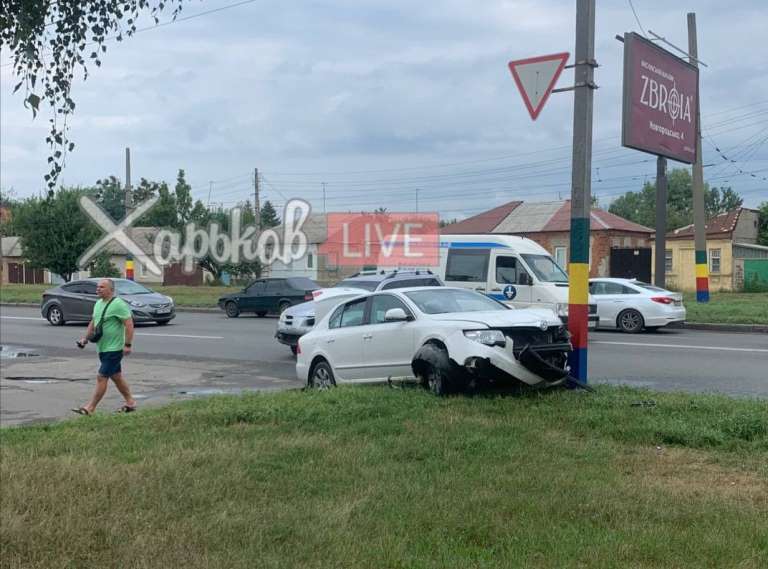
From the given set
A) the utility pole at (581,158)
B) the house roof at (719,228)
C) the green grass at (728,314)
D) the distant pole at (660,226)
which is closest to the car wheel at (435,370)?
the utility pole at (581,158)

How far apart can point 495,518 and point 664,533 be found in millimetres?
1020

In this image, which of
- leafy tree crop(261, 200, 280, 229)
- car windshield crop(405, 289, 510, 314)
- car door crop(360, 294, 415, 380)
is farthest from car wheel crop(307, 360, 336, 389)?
leafy tree crop(261, 200, 280, 229)

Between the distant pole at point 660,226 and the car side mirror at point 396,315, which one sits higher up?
the distant pole at point 660,226

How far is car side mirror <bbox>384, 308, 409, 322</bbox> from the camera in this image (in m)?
10.4

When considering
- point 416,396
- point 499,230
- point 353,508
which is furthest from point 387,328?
point 499,230

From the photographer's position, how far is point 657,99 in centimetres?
1303

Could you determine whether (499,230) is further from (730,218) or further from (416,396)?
(416,396)

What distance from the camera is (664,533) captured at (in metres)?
5.00

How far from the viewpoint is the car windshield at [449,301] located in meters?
10.8

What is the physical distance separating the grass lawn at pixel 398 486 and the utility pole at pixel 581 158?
1.60 m

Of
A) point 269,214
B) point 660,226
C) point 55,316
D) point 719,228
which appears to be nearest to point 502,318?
point 660,226

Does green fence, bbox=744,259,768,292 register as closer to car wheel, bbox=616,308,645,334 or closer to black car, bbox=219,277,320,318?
car wheel, bbox=616,308,645,334

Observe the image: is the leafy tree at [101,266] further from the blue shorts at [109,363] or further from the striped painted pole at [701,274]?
the blue shorts at [109,363]

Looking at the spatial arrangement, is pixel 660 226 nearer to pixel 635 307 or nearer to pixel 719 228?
pixel 635 307
